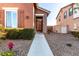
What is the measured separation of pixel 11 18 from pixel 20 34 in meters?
0.81

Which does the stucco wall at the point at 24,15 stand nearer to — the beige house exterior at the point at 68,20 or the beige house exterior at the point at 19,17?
the beige house exterior at the point at 19,17

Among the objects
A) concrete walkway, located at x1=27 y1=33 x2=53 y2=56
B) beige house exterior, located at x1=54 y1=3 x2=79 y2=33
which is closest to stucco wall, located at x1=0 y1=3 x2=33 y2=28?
concrete walkway, located at x1=27 y1=33 x2=53 y2=56

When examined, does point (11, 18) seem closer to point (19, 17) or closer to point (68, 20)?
point (19, 17)

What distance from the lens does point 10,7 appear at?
7.51 m

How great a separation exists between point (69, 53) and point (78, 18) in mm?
1074

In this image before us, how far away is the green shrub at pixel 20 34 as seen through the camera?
6773 millimetres

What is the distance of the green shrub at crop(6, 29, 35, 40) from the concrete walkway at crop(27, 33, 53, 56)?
0.21 meters

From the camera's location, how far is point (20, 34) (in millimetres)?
7117

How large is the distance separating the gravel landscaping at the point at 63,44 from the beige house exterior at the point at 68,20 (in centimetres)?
21

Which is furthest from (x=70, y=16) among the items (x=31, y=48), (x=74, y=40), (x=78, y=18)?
(x=31, y=48)

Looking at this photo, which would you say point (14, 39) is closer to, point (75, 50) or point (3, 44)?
point (3, 44)

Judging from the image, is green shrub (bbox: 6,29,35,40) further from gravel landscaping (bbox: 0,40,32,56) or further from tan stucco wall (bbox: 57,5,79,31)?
tan stucco wall (bbox: 57,5,79,31)

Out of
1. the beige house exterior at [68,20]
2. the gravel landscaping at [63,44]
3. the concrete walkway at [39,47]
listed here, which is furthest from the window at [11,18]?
the beige house exterior at [68,20]

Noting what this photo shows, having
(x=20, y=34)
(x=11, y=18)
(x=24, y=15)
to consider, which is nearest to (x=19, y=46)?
(x=20, y=34)
